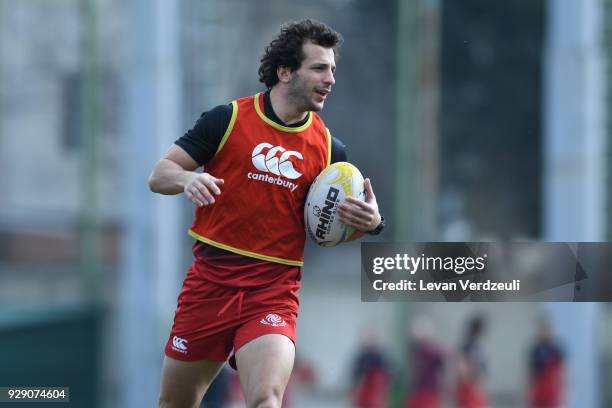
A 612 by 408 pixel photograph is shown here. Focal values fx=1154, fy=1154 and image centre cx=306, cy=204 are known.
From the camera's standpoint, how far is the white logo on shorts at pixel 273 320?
5672 mm

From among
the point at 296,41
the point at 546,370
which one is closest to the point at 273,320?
the point at 296,41

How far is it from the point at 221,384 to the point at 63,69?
766 centimetres

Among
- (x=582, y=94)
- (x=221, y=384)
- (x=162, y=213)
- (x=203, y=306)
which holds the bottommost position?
(x=221, y=384)

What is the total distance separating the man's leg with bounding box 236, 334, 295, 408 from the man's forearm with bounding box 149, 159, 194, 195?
0.84m

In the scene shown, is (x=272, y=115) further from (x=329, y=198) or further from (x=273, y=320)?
(x=273, y=320)

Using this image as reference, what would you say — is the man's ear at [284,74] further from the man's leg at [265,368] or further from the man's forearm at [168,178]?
the man's leg at [265,368]

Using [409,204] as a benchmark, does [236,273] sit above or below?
below

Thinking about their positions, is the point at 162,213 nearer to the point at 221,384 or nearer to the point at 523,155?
the point at 221,384

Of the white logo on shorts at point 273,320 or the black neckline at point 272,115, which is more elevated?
the black neckline at point 272,115

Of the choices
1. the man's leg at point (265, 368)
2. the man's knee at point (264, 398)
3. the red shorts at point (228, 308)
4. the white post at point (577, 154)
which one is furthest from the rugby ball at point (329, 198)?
the white post at point (577, 154)

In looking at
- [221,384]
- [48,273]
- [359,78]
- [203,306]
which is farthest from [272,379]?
[359,78]

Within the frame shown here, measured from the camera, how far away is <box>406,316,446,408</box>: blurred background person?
15.4 meters

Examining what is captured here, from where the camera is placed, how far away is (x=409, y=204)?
1499 centimetres

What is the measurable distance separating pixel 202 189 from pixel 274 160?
20.6 inches
